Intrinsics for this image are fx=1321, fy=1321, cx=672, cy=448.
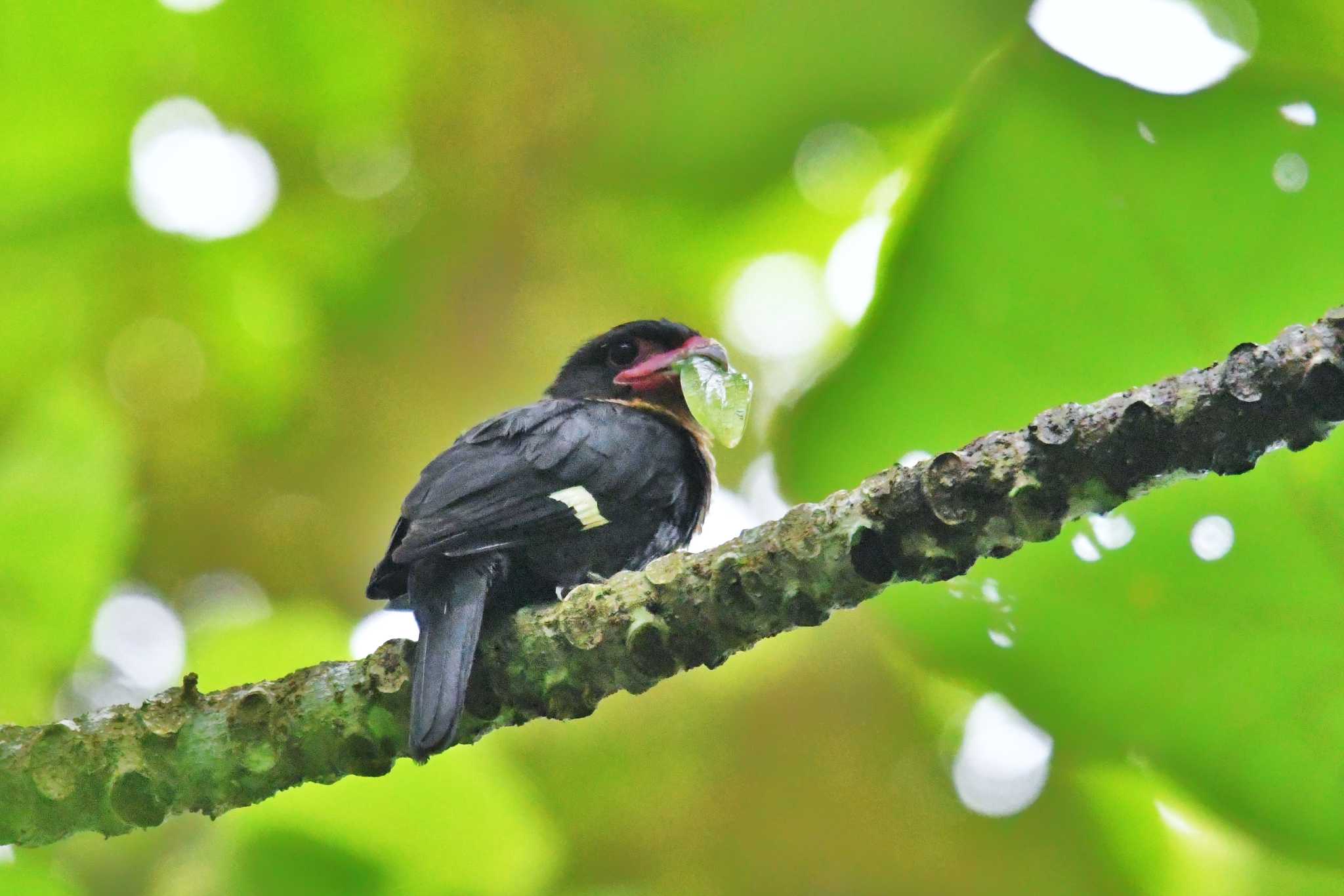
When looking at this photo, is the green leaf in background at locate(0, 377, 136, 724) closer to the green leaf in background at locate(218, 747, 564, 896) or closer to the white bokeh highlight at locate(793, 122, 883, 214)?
the green leaf in background at locate(218, 747, 564, 896)

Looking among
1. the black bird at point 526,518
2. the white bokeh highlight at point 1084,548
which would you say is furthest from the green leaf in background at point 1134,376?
the black bird at point 526,518

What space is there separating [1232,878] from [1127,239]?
130 cm

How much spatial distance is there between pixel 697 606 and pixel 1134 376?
2.95ft

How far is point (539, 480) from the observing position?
2904mm

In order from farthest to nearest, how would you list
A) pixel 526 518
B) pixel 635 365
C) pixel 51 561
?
pixel 635 365 < pixel 526 518 < pixel 51 561

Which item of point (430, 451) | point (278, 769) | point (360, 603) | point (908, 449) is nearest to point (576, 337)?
point (430, 451)

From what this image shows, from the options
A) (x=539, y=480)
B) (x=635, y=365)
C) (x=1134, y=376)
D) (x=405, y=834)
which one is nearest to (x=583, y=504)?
(x=539, y=480)

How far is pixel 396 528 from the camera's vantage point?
2.96 metres

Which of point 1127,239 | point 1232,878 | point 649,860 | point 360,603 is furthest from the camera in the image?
point 360,603

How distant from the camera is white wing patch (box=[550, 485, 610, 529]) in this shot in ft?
9.50

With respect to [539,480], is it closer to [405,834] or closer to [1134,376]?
[405,834]

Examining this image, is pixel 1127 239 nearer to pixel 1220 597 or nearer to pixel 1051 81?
pixel 1051 81

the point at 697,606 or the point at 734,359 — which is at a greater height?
the point at 734,359

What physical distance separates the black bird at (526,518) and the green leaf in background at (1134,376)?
1.87 feet
